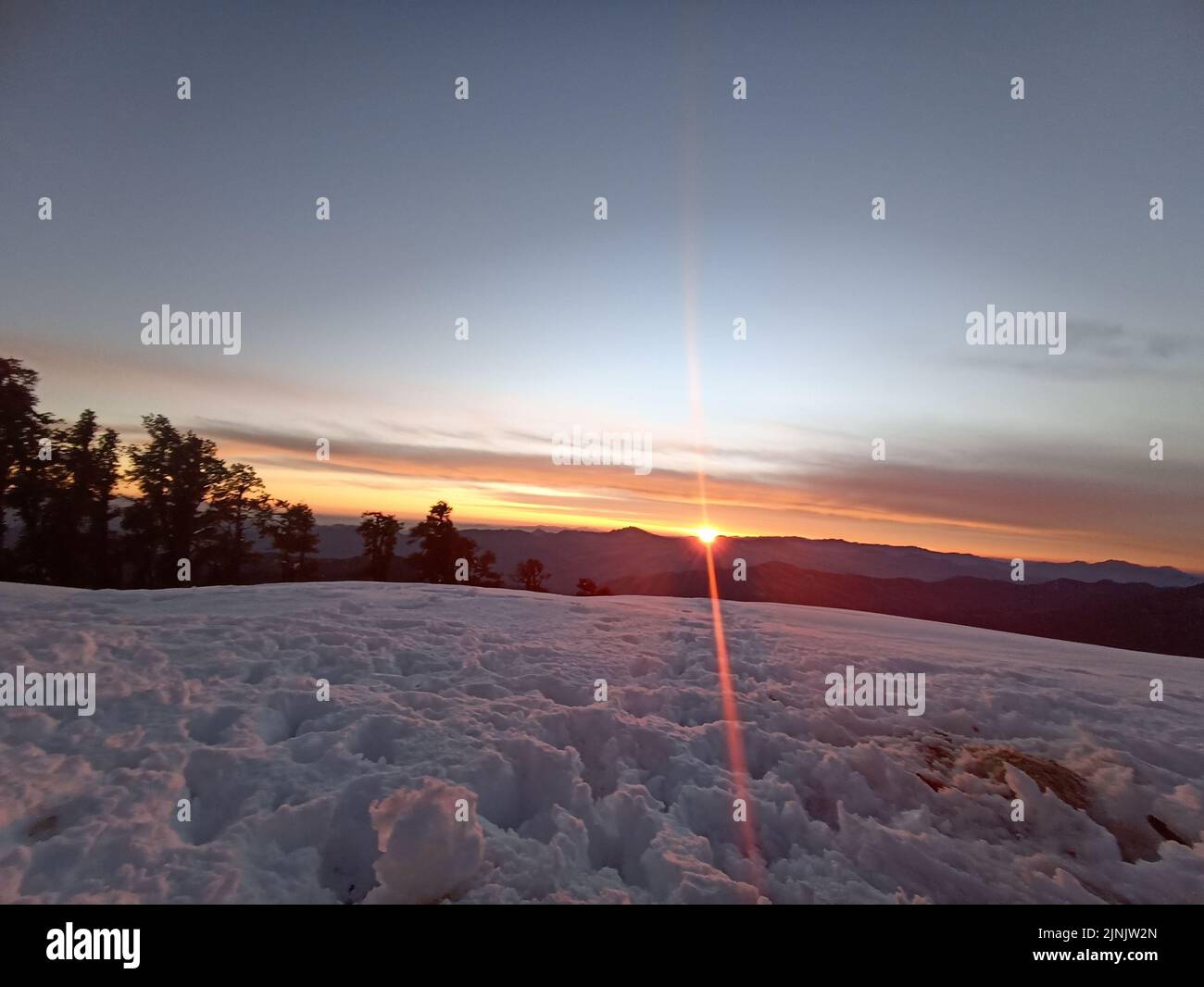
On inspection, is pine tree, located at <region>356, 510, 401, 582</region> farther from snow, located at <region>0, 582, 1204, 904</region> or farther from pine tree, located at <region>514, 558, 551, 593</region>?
snow, located at <region>0, 582, 1204, 904</region>

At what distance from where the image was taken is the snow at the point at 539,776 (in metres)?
4.99

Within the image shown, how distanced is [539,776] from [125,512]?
124ft

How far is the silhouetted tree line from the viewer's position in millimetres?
28172

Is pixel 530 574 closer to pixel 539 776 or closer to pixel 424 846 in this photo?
pixel 539 776

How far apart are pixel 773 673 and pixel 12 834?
9.82 meters

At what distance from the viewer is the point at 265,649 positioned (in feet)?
29.2

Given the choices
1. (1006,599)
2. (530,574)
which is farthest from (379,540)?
(1006,599)

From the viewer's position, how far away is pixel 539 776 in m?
6.36

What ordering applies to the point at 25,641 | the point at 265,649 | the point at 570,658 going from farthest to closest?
the point at 570,658 → the point at 265,649 → the point at 25,641
